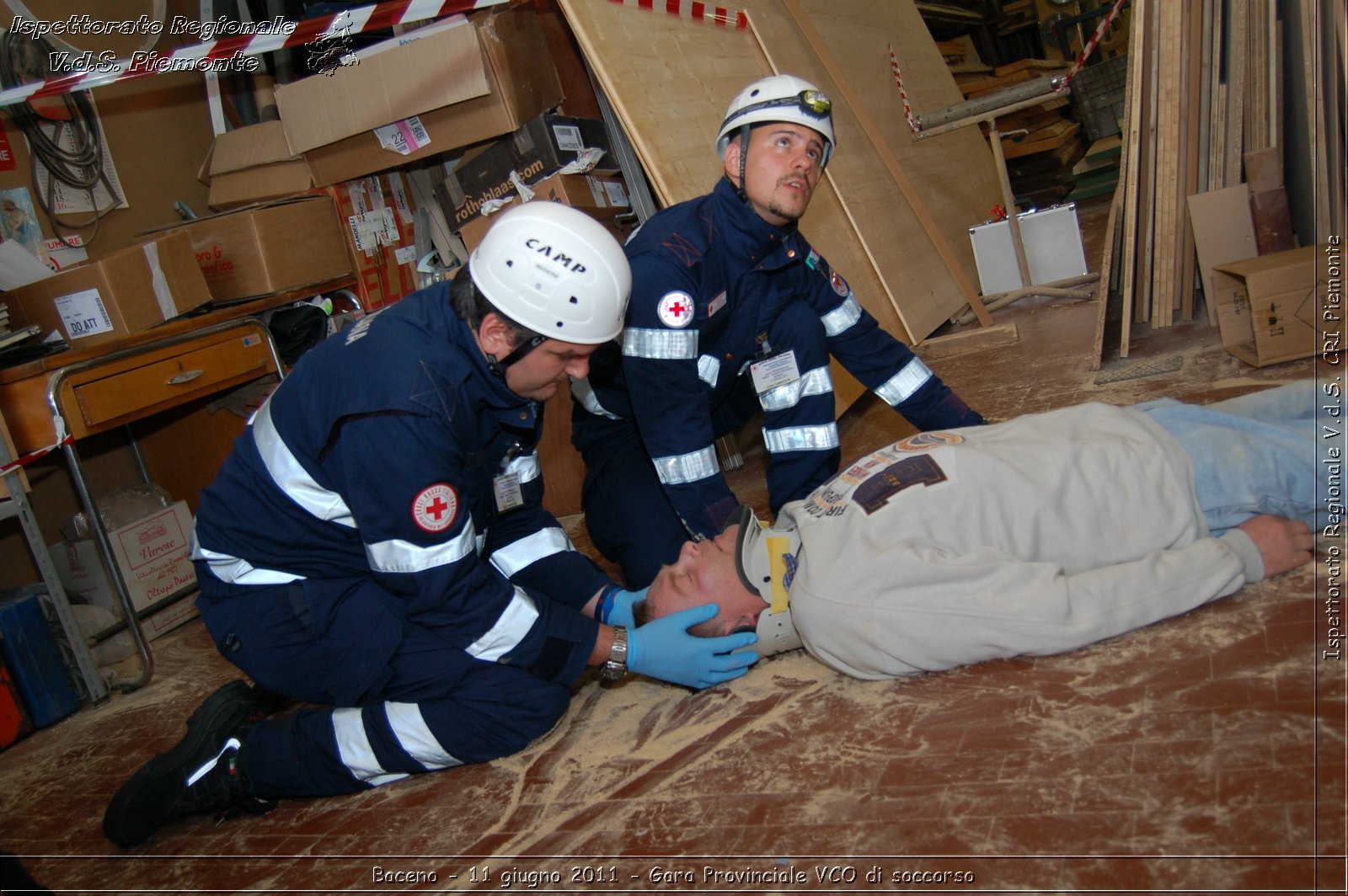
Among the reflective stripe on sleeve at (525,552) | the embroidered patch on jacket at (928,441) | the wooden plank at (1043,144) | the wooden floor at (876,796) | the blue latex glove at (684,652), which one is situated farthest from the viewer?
the wooden plank at (1043,144)

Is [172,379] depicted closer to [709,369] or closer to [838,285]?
[709,369]

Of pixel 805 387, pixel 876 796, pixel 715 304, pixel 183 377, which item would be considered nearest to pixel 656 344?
pixel 715 304

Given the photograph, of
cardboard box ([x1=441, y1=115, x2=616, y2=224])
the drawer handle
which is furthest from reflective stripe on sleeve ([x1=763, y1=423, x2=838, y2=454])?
the drawer handle

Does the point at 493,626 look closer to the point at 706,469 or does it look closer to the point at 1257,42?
the point at 706,469

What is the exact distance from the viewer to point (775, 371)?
322 cm

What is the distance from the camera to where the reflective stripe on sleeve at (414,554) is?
6.88ft

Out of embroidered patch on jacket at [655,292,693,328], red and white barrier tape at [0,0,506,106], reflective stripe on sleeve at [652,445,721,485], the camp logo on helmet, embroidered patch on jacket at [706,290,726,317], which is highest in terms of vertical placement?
red and white barrier tape at [0,0,506,106]

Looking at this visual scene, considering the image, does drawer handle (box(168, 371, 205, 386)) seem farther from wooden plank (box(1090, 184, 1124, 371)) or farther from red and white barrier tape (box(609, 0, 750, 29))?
wooden plank (box(1090, 184, 1124, 371))

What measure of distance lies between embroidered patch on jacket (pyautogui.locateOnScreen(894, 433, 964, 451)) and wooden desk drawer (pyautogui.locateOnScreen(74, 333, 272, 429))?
2.88 metres

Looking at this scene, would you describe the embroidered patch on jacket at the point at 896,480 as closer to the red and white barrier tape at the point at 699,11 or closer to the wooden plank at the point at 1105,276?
the wooden plank at the point at 1105,276

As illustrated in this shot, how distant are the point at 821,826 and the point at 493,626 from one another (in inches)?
35.1

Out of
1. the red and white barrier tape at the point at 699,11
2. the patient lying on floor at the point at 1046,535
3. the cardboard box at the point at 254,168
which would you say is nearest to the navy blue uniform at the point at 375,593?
the patient lying on floor at the point at 1046,535

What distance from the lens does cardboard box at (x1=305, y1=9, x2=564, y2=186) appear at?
4.18 m

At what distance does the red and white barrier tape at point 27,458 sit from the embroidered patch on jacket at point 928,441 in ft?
9.38
